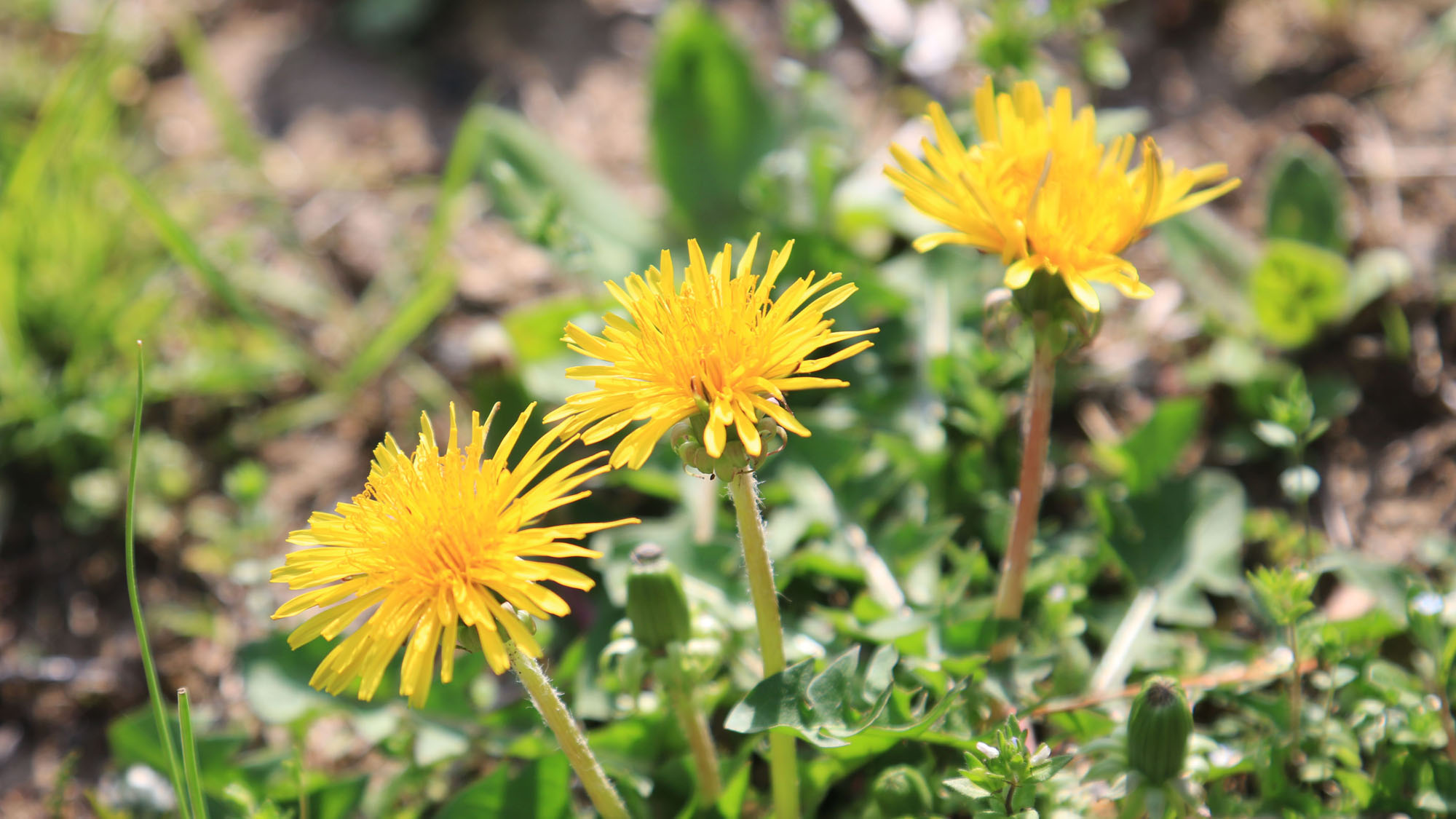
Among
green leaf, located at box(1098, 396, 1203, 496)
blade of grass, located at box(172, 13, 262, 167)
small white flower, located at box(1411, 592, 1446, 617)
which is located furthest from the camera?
blade of grass, located at box(172, 13, 262, 167)

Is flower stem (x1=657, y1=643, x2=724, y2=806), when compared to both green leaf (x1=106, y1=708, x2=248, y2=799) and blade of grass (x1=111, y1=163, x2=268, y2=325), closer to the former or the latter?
green leaf (x1=106, y1=708, x2=248, y2=799)

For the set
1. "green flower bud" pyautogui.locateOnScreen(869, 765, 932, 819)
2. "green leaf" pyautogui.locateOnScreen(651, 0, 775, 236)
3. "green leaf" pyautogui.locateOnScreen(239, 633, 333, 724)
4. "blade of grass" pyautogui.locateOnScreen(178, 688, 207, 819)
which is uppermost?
"green leaf" pyautogui.locateOnScreen(651, 0, 775, 236)

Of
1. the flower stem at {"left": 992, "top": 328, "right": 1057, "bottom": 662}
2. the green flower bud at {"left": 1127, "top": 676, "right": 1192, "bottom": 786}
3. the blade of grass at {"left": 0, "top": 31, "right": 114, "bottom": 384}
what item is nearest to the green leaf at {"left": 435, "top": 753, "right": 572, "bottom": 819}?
the flower stem at {"left": 992, "top": 328, "right": 1057, "bottom": 662}

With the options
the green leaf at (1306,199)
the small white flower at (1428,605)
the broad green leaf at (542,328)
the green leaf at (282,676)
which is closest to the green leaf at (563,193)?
the broad green leaf at (542,328)

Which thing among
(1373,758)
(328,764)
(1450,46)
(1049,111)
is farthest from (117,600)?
(1450,46)

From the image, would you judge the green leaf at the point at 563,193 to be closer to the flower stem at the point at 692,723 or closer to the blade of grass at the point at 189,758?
the flower stem at the point at 692,723

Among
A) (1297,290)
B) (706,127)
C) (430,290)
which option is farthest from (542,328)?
(1297,290)
